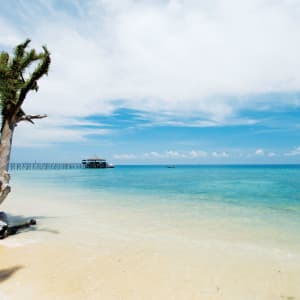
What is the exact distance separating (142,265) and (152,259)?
19.6 inches

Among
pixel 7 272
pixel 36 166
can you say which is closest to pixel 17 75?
pixel 7 272

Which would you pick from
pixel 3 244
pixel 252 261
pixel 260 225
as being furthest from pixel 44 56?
pixel 260 225

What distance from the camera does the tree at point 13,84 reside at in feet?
26.9

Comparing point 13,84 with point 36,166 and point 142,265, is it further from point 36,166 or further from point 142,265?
point 36,166

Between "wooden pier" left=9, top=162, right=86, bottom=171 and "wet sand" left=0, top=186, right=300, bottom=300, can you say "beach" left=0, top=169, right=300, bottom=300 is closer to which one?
"wet sand" left=0, top=186, right=300, bottom=300

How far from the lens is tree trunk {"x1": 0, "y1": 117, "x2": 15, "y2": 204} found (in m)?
7.93

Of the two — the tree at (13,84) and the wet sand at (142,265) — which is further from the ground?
the tree at (13,84)

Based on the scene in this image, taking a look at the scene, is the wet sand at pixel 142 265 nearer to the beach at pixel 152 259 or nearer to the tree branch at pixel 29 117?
the beach at pixel 152 259

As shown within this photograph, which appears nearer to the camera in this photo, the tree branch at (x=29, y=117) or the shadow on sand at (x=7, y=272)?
the shadow on sand at (x=7, y=272)

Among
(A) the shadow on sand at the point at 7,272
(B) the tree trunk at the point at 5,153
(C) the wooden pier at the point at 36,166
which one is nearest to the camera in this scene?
(A) the shadow on sand at the point at 7,272

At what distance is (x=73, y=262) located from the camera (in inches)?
239

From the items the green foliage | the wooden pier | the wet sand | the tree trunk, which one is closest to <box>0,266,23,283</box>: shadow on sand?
the wet sand

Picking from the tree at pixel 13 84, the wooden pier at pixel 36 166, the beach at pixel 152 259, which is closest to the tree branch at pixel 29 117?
the tree at pixel 13 84

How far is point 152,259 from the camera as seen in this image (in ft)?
21.1
